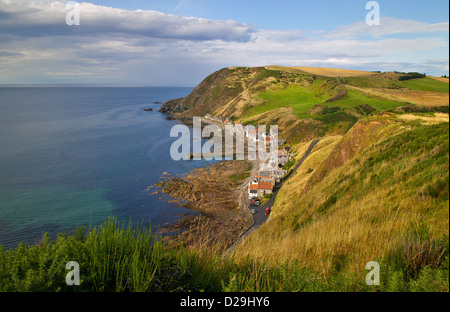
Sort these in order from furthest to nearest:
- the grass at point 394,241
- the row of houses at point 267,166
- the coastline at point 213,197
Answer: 1. the row of houses at point 267,166
2. the coastline at point 213,197
3. the grass at point 394,241

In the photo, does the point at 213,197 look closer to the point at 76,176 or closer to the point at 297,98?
the point at 76,176

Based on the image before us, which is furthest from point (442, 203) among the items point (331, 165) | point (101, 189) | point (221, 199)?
point (101, 189)

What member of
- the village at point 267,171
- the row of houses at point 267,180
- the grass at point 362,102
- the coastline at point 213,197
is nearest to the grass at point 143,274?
the coastline at point 213,197

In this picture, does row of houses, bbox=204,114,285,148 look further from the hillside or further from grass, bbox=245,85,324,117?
grass, bbox=245,85,324,117

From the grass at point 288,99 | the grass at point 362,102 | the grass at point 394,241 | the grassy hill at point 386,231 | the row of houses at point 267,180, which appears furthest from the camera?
the grass at point 288,99

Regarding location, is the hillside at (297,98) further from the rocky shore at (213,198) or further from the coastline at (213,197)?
the rocky shore at (213,198)

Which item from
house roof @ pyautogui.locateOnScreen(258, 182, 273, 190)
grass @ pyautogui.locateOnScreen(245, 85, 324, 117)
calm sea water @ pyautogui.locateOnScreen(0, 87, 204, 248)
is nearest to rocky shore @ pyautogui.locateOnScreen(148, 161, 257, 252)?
calm sea water @ pyautogui.locateOnScreen(0, 87, 204, 248)
